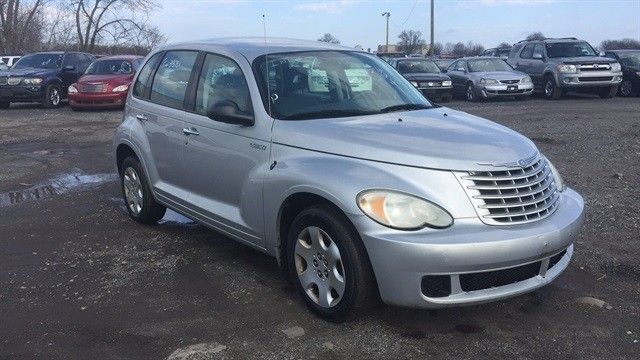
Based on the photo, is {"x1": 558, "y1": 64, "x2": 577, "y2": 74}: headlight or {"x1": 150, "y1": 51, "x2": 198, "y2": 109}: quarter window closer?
{"x1": 150, "y1": 51, "x2": 198, "y2": 109}: quarter window

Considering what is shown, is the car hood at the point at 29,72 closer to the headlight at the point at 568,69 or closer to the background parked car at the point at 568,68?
the background parked car at the point at 568,68

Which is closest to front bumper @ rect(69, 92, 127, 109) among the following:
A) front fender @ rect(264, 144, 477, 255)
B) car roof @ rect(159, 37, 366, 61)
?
car roof @ rect(159, 37, 366, 61)

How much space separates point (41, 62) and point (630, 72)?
1840 centimetres

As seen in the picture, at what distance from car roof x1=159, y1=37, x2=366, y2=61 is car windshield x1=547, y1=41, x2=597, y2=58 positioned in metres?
16.7

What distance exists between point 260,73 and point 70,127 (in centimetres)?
1120

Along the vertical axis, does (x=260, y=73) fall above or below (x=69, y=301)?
above

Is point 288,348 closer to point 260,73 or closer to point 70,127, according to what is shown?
point 260,73

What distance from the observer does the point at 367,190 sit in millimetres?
3729

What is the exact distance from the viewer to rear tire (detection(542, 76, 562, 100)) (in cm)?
2009

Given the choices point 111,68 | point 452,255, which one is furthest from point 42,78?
point 452,255

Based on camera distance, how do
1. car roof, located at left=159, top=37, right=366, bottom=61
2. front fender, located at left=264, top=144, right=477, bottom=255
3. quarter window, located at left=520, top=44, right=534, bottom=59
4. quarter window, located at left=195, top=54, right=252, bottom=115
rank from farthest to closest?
quarter window, located at left=520, top=44, right=534, bottom=59
car roof, located at left=159, top=37, right=366, bottom=61
quarter window, located at left=195, top=54, right=252, bottom=115
front fender, located at left=264, top=144, right=477, bottom=255

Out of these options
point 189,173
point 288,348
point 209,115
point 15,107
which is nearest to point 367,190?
point 288,348

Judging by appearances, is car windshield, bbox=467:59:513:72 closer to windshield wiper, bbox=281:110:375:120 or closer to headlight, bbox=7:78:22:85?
headlight, bbox=7:78:22:85

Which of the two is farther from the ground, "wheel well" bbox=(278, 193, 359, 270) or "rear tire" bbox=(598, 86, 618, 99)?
"wheel well" bbox=(278, 193, 359, 270)
